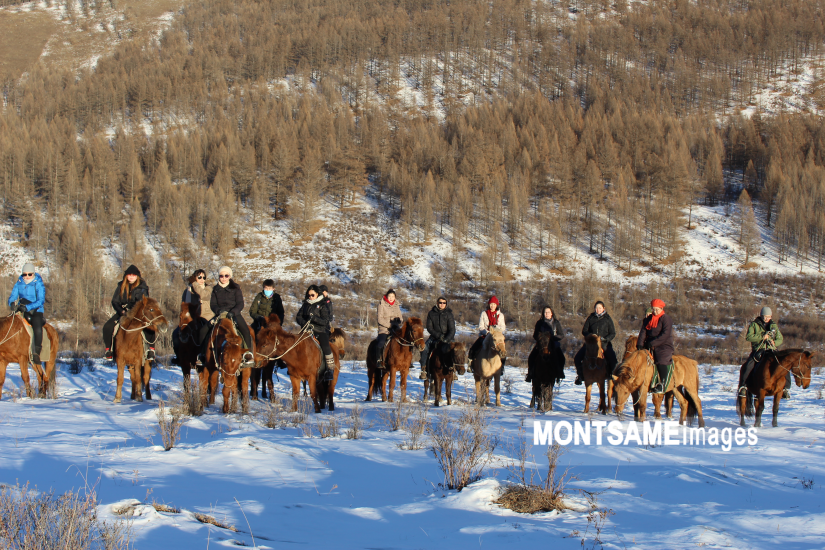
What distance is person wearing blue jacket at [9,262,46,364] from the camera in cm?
953

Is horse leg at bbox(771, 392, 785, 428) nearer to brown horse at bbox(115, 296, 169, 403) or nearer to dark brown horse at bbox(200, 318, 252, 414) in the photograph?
dark brown horse at bbox(200, 318, 252, 414)

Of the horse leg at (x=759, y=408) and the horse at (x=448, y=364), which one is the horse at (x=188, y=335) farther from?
the horse leg at (x=759, y=408)

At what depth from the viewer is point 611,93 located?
4400 inches

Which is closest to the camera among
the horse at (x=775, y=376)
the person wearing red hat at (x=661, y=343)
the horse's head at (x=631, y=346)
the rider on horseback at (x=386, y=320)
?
the person wearing red hat at (x=661, y=343)

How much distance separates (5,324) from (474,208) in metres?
64.8

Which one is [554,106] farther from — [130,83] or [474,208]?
[130,83]

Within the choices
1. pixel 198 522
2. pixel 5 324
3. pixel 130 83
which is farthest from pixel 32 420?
pixel 130 83

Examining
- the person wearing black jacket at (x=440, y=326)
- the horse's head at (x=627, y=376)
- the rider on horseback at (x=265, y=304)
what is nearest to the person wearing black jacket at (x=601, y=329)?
the horse's head at (x=627, y=376)

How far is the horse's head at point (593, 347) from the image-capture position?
10758 millimetres

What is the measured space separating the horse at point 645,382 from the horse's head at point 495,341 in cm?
254

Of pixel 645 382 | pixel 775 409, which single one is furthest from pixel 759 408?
pixel 645 382

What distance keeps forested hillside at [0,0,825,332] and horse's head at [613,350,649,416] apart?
44.8m

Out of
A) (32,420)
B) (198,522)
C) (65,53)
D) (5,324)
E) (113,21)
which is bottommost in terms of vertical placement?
(32,420)

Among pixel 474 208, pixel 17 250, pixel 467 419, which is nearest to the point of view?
pixel 467 419
